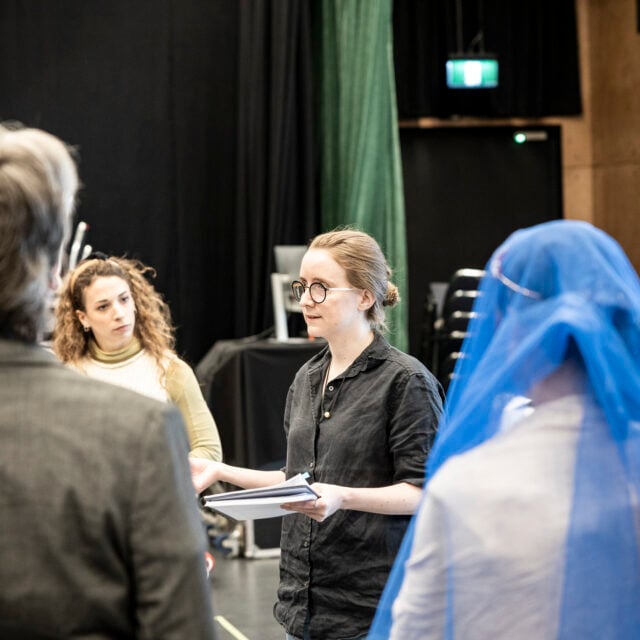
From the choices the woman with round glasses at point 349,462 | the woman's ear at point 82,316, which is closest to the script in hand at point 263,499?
the woman with round glasses at point 349,462

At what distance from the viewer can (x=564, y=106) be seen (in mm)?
9211

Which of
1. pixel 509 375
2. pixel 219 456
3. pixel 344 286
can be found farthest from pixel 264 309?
pixel 509 375

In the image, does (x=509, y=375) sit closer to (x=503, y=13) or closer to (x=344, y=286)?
(x=344, y=286)

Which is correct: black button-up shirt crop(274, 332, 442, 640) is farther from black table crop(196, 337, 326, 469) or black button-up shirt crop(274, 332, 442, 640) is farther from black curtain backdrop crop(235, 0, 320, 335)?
black curtain backdrop crop(235, 0, 320, 335)

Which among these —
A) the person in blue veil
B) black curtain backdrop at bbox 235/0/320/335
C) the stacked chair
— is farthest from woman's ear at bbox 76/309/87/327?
black curtain backdrop at bbox 235/0/320/335

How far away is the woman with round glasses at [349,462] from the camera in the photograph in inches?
93.0

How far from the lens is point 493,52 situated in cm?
901

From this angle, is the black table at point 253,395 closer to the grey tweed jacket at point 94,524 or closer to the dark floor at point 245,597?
the dark floor at point 245,597

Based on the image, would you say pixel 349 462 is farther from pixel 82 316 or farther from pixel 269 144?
pixel 269 144

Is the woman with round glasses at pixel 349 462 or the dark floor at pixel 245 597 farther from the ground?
the woman with round glasses at pixel 349 462

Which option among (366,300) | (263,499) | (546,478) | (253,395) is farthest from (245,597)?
(546,478)

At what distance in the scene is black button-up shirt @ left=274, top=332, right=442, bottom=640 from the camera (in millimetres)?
2377

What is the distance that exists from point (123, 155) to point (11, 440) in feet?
23.8

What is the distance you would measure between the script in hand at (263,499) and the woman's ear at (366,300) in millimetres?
550
